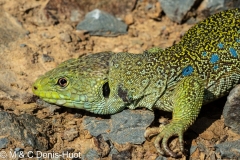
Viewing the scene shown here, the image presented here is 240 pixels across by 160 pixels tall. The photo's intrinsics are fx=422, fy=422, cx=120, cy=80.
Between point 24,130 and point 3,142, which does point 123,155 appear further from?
point 3,142

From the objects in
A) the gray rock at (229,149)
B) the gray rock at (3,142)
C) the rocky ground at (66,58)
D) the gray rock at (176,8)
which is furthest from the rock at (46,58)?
the gray rock at (229,149)

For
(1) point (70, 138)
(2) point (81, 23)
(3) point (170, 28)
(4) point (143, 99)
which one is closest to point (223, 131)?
(4) point (143, 99)

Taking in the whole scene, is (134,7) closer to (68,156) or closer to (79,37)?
(79,37)

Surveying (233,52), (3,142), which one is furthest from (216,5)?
(3,142)

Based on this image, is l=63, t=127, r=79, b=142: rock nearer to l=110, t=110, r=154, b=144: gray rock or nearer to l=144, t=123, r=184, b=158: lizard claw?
l=110, t=110, r=154, b=144: gray rock

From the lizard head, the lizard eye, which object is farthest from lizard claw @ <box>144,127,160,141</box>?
the lizard eye

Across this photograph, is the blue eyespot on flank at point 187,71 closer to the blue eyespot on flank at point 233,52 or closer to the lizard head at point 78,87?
the blue eyespot on flank at point 233,52
